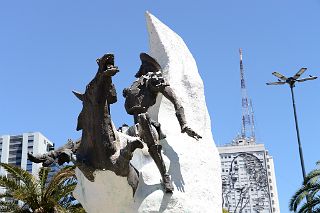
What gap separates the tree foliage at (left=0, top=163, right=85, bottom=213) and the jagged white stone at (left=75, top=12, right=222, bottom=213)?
306 inches

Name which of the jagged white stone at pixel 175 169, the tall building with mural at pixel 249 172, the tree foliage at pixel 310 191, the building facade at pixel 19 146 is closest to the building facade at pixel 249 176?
the tall building with mural at pixel 249 172

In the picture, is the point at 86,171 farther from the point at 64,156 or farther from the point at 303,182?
the point at 303,182

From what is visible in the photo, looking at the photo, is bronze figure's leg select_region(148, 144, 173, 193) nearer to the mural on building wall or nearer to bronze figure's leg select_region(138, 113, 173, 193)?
bronze figure's leg select_region(138, 113, 173, 193)

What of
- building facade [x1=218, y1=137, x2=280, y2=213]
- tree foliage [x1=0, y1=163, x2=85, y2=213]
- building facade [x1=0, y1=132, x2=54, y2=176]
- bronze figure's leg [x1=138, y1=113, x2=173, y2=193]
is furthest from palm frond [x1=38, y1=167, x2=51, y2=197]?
building facade [x1=0, y1=132, x2=54, y2=176]

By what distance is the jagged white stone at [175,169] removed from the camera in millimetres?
8750

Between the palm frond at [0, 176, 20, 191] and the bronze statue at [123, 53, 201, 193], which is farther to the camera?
the palm frond at [0, 176, 20, 191]

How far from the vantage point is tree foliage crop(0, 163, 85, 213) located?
59.1 feet

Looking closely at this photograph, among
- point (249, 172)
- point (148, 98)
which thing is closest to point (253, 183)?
point (249, 172)

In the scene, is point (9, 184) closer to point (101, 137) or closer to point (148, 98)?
point (148, 98)

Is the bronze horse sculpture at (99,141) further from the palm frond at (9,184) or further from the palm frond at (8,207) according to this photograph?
the palm frond at (8,207)

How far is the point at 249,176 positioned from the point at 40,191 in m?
64.0

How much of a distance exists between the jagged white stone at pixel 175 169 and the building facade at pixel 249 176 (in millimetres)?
58048

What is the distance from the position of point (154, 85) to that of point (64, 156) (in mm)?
2248

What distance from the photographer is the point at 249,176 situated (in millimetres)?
79562
